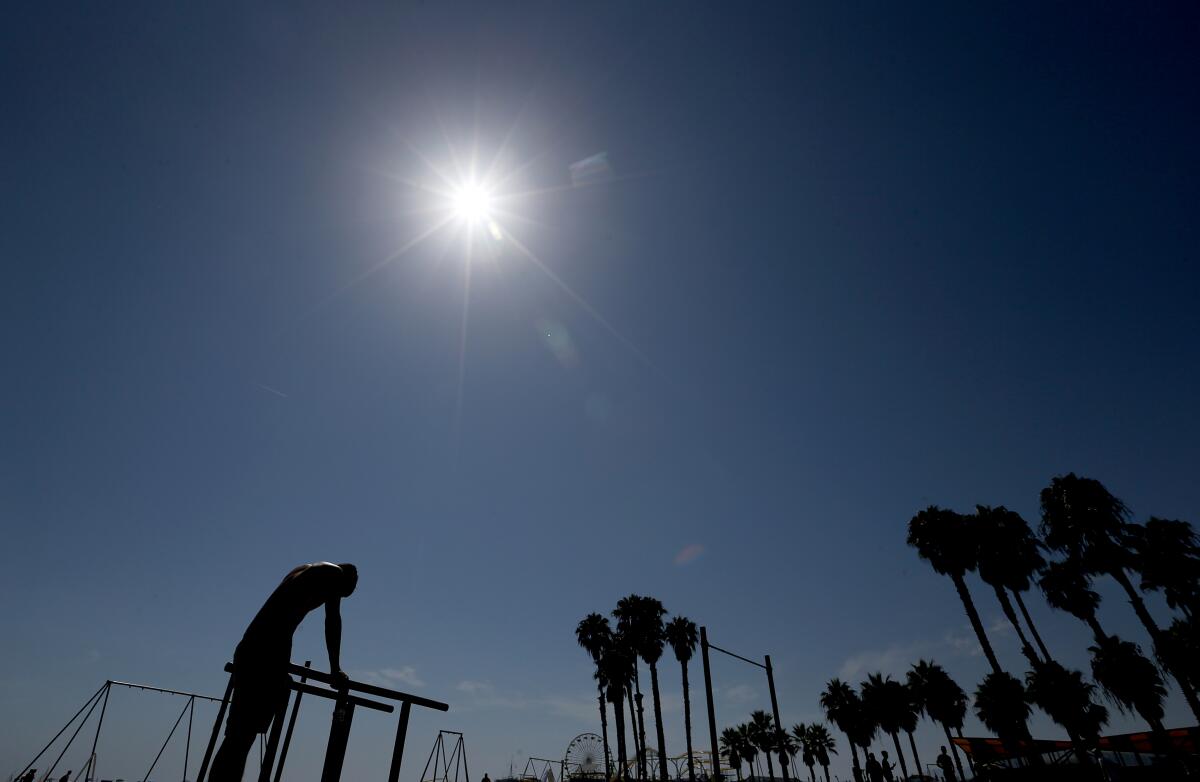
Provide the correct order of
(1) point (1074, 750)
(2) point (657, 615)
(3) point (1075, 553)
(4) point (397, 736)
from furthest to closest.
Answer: (2) point (657, 615), (3) point (1075, 553), (1) point (1074, 750), (4) point (397, 736)

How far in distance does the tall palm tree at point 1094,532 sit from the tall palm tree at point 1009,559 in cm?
157

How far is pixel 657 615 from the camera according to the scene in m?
44.2

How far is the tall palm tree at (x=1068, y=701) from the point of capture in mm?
30219

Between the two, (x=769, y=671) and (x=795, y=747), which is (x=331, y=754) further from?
(x=795, y=747)

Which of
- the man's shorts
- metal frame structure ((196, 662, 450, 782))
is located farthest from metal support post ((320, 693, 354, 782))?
the man's shorts

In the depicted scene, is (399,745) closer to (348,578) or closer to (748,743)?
(348,578)

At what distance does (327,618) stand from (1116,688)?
4562 cm

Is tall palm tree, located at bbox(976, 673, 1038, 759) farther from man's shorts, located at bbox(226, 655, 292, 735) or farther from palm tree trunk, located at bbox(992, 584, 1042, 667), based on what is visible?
man's shorts, located at bbox(226, 655, 292, 735)

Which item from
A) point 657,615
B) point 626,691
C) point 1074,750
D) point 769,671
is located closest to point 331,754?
point 769,671

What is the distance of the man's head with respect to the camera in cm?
431

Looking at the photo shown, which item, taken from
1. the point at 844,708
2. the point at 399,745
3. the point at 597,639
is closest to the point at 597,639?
the point at 597,639

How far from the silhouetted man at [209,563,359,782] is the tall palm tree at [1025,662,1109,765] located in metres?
38.4

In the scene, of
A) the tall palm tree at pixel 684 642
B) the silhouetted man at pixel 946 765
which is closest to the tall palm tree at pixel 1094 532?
the silhouetted man at pixel 946 765

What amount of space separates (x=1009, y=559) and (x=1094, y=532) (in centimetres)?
504
